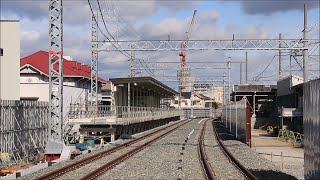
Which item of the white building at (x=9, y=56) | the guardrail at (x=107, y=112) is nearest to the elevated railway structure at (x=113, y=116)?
the guardrail at (x=107, y=112)

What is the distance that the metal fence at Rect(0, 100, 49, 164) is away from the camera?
60.6ft

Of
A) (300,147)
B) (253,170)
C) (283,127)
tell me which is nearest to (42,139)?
(253,170)

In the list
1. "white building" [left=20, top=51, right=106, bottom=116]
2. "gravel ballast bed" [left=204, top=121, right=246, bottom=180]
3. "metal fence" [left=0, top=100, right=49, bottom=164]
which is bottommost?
"gravel ballast bed" [left=204, top=121, right=246, bottom=180]

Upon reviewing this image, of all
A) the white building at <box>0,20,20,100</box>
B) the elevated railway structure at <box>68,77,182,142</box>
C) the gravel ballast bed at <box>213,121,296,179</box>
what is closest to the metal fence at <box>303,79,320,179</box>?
the gravel ballast bed at <box>213,121,296,179</box>

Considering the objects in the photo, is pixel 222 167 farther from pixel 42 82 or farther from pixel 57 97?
pixel 42 82

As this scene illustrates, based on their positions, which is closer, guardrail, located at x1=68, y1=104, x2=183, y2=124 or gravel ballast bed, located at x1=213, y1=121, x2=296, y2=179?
gravel ballast bed, located at x1=213, y1=121, x2=296, y2=179

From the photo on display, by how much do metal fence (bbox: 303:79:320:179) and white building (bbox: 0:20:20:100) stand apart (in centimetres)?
1355

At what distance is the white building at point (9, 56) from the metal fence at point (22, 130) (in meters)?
1.02

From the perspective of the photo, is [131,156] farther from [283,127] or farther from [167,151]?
[283,127]

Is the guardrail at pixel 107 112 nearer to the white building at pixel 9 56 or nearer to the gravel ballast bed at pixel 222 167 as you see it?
the white building at pixel 9 56

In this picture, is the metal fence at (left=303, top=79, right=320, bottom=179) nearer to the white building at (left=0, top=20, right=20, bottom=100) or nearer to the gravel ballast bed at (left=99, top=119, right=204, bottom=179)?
the gravel ballast bed at (left=99, top=119, right=204, bottom=179)

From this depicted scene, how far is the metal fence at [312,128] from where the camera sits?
9953 mm

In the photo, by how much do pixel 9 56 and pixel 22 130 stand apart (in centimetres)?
334

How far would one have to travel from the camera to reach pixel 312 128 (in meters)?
10.5
